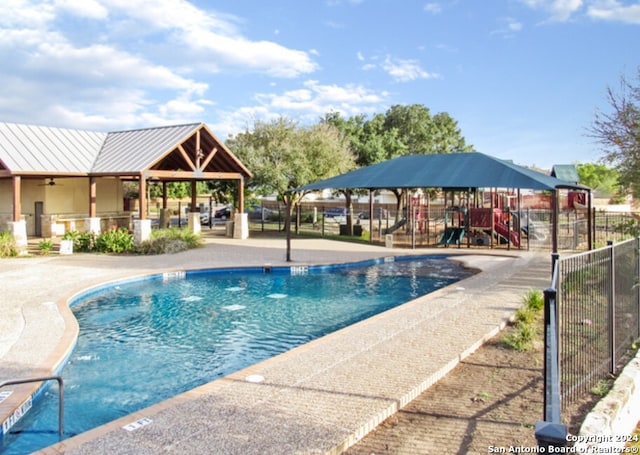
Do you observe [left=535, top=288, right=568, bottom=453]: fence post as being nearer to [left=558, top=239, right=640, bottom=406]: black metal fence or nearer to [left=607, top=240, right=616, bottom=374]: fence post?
[left=558, top=239, right=640, bottom=406]: black metal fence

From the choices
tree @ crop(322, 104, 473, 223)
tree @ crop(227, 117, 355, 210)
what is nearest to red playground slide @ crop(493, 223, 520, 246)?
tree @ crop(227, 117, 355, 210)

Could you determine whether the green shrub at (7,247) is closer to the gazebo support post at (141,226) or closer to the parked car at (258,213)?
the gazebo support post at (141,226)

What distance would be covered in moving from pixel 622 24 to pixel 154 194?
43963mm

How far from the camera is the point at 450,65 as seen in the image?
23969 millimetres

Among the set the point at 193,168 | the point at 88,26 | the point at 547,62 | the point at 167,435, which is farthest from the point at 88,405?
the point at 547,62

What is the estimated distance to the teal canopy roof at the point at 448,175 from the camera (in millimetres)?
19322

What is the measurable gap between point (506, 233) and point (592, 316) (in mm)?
16289

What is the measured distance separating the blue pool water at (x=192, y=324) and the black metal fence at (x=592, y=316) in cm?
467

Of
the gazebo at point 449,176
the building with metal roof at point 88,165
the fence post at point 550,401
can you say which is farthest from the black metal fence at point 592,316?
the building with metal roof at point 88,165

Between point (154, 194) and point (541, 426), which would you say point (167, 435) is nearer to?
point (541, 426)

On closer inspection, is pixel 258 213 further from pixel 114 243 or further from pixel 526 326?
pixel 526 326

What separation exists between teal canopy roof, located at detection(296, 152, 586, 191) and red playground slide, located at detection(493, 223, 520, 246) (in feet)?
8.28

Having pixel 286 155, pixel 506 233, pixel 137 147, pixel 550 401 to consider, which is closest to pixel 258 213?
pixel 286 155

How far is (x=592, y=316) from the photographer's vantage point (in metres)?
6.02
